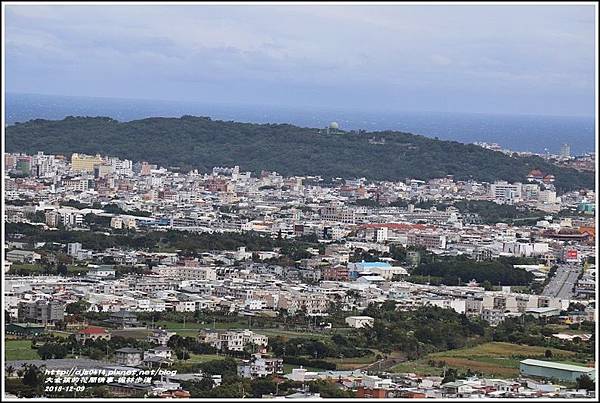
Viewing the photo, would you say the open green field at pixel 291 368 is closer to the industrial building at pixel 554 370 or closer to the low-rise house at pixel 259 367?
the low-rise house at pixel 259 367

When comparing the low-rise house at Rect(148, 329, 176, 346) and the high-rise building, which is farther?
the high-rise building

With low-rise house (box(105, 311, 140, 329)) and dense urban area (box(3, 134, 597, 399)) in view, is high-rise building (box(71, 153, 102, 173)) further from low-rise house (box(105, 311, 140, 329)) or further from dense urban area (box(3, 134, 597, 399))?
low-rise house (box(105, 311, 140, 329))

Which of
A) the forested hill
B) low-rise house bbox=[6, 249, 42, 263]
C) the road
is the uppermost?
the forested hill

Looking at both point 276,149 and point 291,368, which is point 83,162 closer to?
point 276,149

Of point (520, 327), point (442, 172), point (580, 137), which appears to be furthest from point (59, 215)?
point (580, 137)

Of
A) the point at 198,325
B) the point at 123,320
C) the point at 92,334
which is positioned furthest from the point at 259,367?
the point at 123,320

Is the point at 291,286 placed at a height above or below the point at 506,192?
below

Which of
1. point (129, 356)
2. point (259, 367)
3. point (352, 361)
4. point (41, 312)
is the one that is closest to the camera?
point (259, 367)

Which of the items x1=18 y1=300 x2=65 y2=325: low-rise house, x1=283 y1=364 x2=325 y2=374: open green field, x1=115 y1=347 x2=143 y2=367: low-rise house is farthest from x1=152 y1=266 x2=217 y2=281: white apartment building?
x1=283 y1=364 x2=325 y2=374: open green field
